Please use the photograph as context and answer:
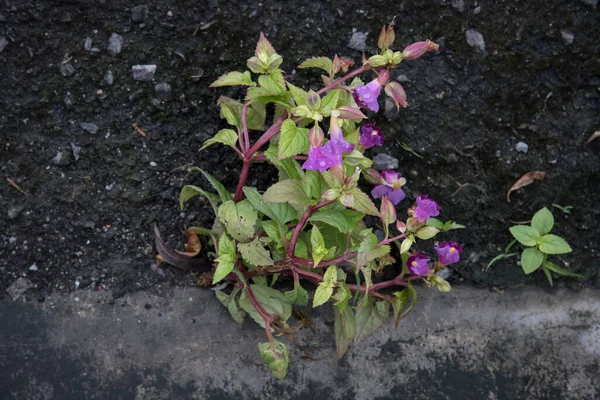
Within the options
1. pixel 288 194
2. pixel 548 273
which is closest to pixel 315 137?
pixel 288 194

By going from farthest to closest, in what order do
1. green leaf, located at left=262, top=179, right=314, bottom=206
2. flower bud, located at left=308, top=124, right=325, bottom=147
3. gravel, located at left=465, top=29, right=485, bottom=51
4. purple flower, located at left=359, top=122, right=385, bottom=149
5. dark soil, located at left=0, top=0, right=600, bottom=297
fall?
gravel, located at left=465, top=29, right=485, bottom=51 < dark soil, located at left=0, top=0, right=600, bottom=297 < purple flower, located at left=359, top=122, right=385, bottom=149 < green leaf, located at left=262, top=179, right=314, bottom=206 < flower bud, located at left=308, top=124, right=325, bottom=147

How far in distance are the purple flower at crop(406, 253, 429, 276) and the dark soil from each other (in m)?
0.28

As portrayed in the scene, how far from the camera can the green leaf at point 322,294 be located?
5.23 ft

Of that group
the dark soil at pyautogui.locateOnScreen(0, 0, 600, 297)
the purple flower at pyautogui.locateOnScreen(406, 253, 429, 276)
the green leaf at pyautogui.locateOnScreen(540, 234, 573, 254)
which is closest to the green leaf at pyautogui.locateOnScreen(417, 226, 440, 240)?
the purple flower at pyautogui.locateOnScreen(406, 253, 429, 276)

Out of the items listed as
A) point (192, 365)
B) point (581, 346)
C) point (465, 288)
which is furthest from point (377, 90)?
point (581, 346)

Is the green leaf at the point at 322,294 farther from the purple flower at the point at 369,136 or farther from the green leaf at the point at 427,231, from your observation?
the purple flower at the point at 369,136

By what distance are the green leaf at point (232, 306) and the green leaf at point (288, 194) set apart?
424mm

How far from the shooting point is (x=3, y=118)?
72.9 inches

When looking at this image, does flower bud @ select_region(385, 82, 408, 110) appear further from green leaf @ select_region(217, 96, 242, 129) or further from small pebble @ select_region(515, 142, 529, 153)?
small pebble @ select_region(515, 142, 529, 153)

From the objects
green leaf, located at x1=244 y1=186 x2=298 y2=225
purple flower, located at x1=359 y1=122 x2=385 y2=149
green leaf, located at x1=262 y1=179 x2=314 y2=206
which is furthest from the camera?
purple flower, located at x1=359 y1=122 x2=385 y2=149

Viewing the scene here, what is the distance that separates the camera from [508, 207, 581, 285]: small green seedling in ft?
6.40

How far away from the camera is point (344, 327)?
1863mm

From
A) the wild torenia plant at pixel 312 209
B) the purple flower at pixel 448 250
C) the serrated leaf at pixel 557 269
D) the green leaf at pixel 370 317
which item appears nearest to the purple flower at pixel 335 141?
the wild torenia plant at pixel 312 209

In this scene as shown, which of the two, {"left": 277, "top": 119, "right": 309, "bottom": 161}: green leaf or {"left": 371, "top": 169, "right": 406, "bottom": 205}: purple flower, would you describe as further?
{"left": 371, "top": 169, "right": 406, "bottom": 205}: purple flower
